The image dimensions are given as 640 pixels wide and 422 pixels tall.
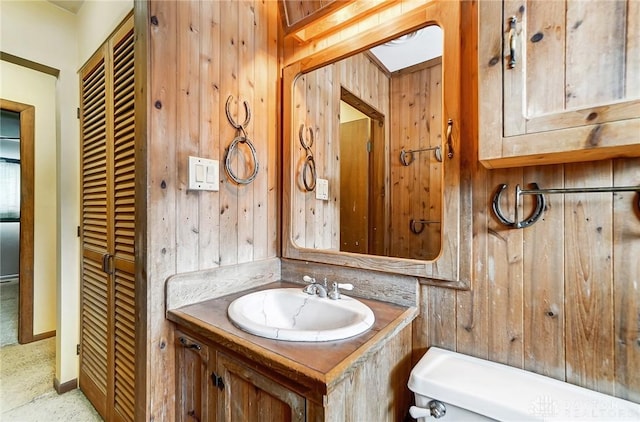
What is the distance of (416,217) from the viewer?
3.61 feet

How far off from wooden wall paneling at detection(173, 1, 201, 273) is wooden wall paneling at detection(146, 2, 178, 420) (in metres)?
0.02

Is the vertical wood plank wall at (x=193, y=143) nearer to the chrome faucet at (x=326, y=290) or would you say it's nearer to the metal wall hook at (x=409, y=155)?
the chrome faucet at (x=326, y=290)

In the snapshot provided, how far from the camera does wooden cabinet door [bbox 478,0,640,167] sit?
0.59 meters

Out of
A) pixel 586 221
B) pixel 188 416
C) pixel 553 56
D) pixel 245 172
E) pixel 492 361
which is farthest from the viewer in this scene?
pixel 245 172

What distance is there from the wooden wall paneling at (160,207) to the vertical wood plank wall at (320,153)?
0.56 m

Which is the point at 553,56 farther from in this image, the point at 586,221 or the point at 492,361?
the point at 492,361

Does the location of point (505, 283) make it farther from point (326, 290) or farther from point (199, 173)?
point (199, 173)

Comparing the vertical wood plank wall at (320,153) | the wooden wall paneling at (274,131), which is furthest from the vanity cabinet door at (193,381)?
the vertical wood plank wall at (320,153)

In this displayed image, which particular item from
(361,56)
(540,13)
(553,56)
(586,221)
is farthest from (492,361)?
(361,56)

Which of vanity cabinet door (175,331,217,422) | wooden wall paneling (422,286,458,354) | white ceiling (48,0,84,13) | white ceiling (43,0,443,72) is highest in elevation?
white ceiling (48,0,84,13)

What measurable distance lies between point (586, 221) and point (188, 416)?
1425 mm

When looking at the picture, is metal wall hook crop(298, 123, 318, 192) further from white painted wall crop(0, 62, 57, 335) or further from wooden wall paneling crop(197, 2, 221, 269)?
white painted wall crop(0, 62, 57, 335)

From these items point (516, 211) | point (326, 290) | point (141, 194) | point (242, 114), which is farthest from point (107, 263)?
point (516, 211)

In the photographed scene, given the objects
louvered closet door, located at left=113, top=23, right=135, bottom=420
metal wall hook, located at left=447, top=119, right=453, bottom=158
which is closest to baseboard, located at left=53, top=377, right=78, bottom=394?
louvered closet door, located at left=113, top=23, right=135, bottom=420
